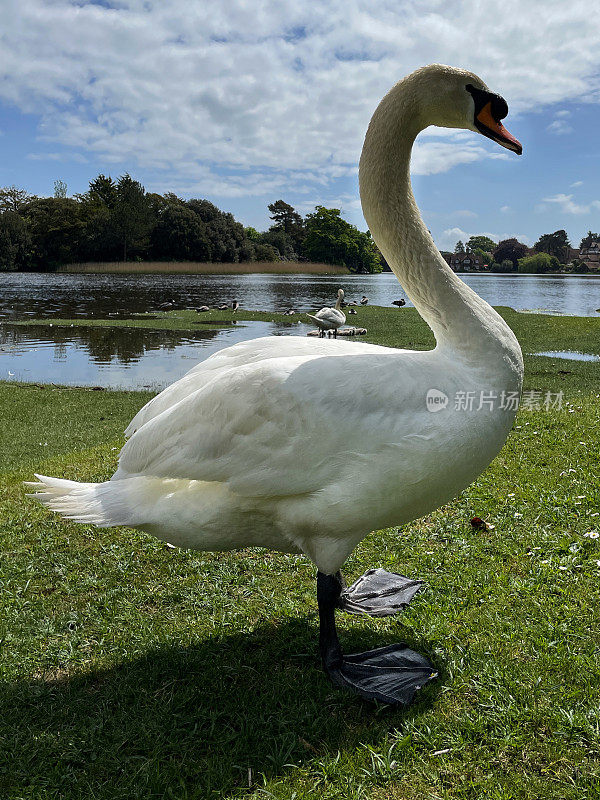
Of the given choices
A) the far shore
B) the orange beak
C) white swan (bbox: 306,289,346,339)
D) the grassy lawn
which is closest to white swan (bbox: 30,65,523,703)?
the orange beak

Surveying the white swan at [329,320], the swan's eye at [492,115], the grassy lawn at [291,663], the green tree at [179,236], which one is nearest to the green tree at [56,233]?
the green tree at [179,236]

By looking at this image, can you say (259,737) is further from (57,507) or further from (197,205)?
(197,205)

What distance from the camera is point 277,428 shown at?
7.89 feet

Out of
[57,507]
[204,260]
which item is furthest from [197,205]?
[57,507]

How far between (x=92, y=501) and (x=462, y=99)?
2482mm

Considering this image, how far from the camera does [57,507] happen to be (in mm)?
2852

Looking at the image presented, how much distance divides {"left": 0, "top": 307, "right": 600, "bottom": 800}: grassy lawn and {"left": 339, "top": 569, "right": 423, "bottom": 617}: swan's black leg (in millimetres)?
69

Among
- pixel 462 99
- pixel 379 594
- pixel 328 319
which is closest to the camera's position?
pixel 462 99

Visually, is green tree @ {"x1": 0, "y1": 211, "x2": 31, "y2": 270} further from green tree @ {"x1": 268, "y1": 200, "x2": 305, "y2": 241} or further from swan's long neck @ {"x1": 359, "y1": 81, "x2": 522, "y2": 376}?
swan's long neck @ {"x1": 359, "y1": 81, "x2": 522, "y2": 376}

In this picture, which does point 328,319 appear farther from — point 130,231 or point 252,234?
point 252,234

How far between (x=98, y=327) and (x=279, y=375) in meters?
20.9

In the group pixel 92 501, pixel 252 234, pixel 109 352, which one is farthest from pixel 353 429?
pixel 252 234

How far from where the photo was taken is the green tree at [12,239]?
236 feet

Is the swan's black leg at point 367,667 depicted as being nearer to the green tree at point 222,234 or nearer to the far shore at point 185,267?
the far shore at point 185,267
